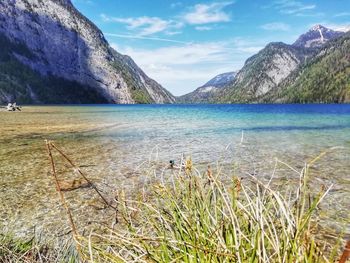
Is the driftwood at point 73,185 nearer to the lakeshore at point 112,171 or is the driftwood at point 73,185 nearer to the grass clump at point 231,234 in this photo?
the lakeshore at point 112,171

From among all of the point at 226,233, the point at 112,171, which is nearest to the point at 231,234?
the point at 226,233

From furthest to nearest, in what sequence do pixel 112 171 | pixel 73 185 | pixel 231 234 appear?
pixel 112 171 → pixel 73 185 → pixel 231 234

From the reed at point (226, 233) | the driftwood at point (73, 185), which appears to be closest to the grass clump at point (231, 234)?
the reed at point (226, 233)

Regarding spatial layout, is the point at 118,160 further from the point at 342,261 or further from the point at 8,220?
the point at 342,261

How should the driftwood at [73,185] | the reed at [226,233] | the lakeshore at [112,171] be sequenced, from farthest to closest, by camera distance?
the driftwood at [73,185]
the lakeshore at [112,171]
the reed at [226,233]

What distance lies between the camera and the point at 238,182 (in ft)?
8.76

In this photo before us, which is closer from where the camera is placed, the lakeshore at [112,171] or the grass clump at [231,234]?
the grass clump at [231,234]

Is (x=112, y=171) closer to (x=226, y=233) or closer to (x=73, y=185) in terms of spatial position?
(x=73, y=185)

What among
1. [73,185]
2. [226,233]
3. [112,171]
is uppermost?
[226,233]

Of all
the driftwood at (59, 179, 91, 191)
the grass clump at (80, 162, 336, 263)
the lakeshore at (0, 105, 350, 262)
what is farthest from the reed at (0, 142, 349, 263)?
the driftwood at (59, 179, 91, 191)

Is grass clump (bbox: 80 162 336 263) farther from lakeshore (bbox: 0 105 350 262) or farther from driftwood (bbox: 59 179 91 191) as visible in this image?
driftwood (bbox: 59 179 91 191)

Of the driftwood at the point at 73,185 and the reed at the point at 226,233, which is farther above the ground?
the reed at the point at 226,233

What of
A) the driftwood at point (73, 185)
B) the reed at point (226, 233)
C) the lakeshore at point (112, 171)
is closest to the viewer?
the reed at point (226, 233)

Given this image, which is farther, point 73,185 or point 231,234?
point 73,185
